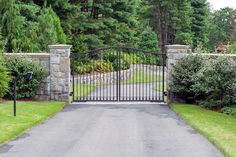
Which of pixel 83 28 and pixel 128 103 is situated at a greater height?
pixel 83 28

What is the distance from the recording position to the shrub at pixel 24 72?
17.5 metres

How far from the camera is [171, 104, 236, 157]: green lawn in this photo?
31.4 feet

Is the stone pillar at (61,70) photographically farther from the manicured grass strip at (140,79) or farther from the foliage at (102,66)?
the foliage at (102,66)

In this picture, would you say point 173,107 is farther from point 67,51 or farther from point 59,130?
point 59,130

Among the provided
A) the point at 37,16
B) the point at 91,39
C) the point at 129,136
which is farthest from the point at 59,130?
the point at 91,39

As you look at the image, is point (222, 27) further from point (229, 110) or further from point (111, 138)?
point (111, 138)

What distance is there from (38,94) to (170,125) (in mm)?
7080

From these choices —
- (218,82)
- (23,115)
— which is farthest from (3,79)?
(218,82)

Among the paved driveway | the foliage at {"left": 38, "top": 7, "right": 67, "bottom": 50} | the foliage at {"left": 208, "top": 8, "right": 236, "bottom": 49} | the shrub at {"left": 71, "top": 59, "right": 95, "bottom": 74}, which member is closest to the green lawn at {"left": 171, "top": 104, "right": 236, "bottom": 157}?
the paved driveway

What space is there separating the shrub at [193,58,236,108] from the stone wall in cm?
482

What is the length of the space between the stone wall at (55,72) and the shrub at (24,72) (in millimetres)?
295

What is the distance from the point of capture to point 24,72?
17.5 metres

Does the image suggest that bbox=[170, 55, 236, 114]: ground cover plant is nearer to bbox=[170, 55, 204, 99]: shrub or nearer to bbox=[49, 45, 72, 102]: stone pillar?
bbox=[170, 55, 204, 99]: shrub

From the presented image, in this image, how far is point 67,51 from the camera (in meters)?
17.9
